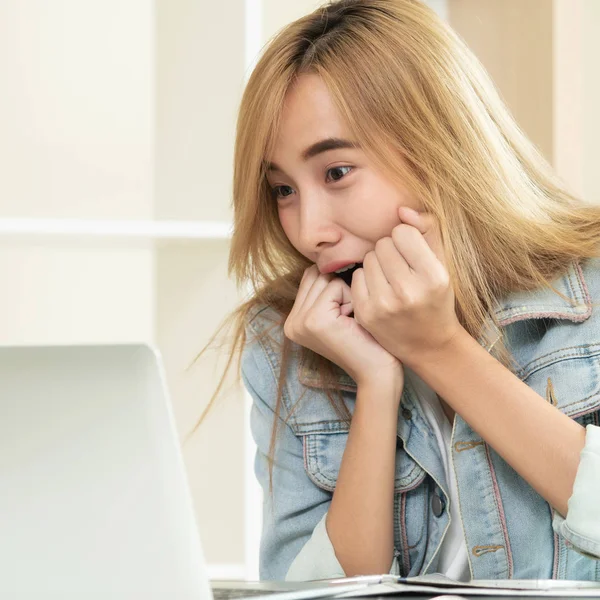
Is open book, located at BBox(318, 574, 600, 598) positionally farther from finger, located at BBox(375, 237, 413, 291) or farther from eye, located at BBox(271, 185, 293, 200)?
eye, located at BBox(271, 185, 293, 200)

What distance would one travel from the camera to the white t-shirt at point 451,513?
1.18m


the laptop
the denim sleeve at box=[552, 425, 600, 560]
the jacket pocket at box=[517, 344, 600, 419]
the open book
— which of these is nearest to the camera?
the laptop

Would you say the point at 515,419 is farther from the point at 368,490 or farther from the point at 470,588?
the point at 470,588

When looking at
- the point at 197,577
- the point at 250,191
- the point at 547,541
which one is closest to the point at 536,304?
the point at 547,541

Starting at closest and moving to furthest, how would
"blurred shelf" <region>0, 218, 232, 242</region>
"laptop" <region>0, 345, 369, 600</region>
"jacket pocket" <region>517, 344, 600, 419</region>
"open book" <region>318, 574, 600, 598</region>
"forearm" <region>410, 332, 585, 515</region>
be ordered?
"laptop" <region>0, 345, 369, 600</region>, "open book" <region>318, 574, 600, 598</region>, "forearm" <region>410, 332, 585, 515</region>, "jacket pocket" <region>517, 344, 600, 419</region>, "blurred shelf" <region>0, 218, 232, 242</region>

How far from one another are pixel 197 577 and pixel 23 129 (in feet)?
5.05

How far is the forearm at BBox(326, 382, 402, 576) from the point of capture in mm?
1086

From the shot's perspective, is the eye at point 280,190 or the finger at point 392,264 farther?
the eye at point 280,190

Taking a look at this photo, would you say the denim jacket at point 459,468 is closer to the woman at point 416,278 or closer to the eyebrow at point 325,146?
the woman at point 416,278

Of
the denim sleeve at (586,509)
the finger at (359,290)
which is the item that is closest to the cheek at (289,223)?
the finger at (359,290)

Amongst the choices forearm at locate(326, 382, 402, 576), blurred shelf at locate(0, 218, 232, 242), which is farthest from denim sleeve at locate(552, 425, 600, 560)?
blurred shelf at locate(0, 218, 232, 242)

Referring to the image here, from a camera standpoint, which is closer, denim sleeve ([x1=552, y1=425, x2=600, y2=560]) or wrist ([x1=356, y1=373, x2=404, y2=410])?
denim sleeve ([x1=552, y1=425, x2=600, y2=560])

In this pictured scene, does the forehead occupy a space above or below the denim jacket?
above

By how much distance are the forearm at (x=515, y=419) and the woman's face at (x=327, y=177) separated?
0.21 metres
